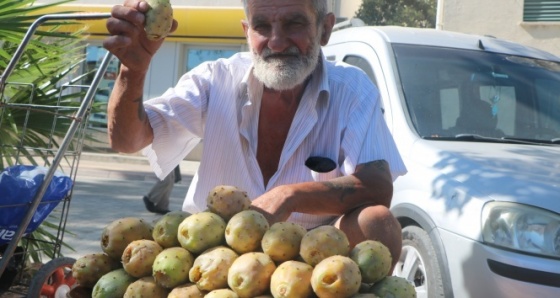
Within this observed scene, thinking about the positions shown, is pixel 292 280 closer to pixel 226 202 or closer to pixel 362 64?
pixel 226 202

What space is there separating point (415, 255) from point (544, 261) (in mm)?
817

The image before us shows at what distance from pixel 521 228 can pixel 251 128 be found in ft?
4.62

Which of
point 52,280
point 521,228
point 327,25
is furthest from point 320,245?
point 52,280

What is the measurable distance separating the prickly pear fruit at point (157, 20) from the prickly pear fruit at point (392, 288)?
1029 millimetres

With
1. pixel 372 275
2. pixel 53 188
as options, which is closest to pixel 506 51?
pixel 53 188

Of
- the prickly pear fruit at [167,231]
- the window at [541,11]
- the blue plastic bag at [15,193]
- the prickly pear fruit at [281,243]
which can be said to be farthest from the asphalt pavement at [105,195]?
the window at [541,11]

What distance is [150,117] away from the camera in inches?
113

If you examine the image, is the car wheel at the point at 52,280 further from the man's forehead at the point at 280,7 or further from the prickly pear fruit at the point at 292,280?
the prickly pear fruit at the point at 292,280

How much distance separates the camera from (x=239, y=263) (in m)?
1.96

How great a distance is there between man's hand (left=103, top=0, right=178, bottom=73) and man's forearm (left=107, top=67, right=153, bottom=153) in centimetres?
8

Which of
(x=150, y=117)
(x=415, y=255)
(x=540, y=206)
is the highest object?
(x=150, y=117)

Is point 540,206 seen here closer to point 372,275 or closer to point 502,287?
point 502,287

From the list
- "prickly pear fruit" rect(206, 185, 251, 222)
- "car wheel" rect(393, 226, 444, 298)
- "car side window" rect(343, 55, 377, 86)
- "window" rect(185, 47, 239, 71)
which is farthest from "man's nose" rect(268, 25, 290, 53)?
"window" rect(185, 47, 239, 71)

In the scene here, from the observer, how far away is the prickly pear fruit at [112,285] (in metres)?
2.06
